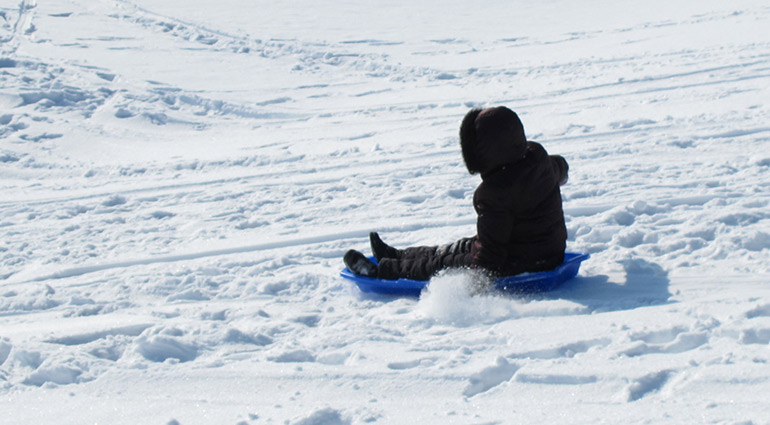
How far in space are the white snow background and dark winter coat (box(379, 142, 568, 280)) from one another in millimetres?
149

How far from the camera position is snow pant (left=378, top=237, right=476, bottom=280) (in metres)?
3.78

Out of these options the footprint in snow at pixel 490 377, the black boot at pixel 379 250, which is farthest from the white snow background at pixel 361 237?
the black boot at pixel 379 250

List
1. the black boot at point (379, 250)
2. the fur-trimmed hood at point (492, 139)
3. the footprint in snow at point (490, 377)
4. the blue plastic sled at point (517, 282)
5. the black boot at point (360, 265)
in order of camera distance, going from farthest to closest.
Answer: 1. the black boot at point (379, 250)
2. the black boot at point (360, 265)
3. the blue plastic sled at point (517, 282)
4. the fur-trimmed hood at point (492, 139)
5. the footprint in snow at point (490, 377)

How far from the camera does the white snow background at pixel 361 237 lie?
Result: 110 inches

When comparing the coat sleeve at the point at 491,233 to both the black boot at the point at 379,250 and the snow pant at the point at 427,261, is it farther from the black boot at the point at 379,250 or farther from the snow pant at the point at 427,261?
the black boot at the point at 379,250

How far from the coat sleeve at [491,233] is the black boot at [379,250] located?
614 mm

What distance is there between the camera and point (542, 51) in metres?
13.2

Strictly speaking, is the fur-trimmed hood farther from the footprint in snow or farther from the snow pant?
the footprint in snow

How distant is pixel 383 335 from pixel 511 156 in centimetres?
94

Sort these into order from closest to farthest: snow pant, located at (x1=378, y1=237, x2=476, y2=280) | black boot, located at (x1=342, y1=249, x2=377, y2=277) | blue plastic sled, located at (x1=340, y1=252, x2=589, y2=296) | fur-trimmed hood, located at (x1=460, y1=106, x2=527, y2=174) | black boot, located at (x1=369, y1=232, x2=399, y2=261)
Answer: fur-trimmed hood, located at (x1=460, y1=106, x2=527, y2=174) → blue plastic sled, located at (x1=340, y1=252, x2=589, y2=296) → snow pant, located at (x1=378, y1=237, x2=476, y2=280) → black boot, located at (x1=342, y1=249, x2=377, y2=277) → black boot, located at (x1=369, y1=232, x2=399, y2=261)

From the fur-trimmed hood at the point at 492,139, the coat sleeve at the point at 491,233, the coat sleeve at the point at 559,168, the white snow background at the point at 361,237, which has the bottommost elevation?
the white snow background at the point at 361,237

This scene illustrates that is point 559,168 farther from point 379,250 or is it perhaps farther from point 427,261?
point 379,250

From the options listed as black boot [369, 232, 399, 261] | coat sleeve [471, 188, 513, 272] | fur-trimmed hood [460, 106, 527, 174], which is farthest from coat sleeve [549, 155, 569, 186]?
black boot [369, 232, 399, 261]

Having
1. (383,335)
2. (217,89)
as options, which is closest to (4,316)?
(383,335)
